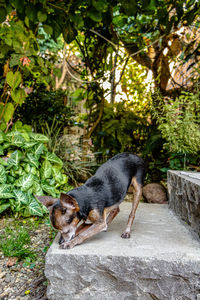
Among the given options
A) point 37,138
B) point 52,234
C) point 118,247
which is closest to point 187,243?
point 118,247

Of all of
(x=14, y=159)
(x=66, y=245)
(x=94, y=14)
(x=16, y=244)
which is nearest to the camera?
(x=66, y=245)

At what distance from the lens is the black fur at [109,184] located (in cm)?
193

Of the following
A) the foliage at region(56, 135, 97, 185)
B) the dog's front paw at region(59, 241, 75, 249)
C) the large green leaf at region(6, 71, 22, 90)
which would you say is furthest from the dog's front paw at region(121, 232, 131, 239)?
the foliage at region(56, 135, 97, 185)

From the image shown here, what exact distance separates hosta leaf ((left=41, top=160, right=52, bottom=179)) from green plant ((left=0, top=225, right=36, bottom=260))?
93cm

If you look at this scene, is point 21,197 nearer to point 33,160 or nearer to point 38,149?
point 33,160

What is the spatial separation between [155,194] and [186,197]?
1688 mm

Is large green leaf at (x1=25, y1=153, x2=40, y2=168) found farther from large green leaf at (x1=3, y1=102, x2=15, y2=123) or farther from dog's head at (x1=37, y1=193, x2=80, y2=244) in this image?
dog's head at (x1=37, y1=193, x2=80, y2=244)

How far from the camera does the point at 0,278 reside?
2271mm

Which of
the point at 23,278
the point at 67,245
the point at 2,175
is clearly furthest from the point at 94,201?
the point at 2,175

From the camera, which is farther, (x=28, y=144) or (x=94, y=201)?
(x=28, y=144)

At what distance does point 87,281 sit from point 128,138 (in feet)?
11.4

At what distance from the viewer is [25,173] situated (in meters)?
3.61

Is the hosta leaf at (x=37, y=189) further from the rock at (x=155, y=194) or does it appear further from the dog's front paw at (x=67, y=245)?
the rock at (x=155, y=194)

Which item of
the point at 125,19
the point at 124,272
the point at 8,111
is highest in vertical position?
the point at 125,19
